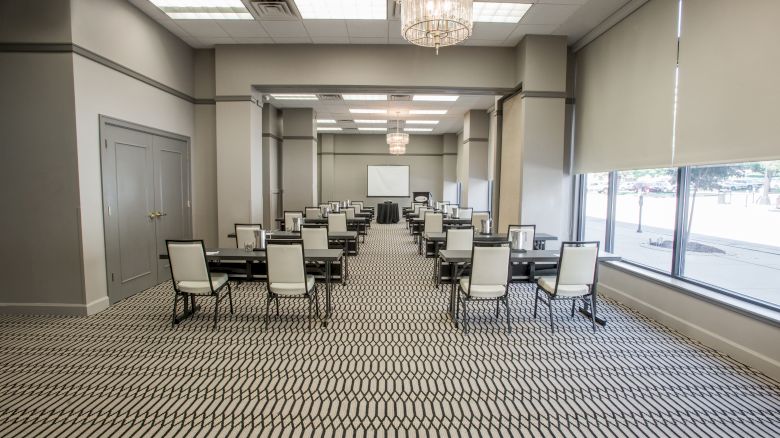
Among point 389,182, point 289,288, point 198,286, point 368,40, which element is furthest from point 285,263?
point 389,182

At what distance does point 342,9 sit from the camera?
5398 millimetres

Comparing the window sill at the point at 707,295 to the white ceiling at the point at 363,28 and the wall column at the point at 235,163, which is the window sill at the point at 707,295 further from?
the wall column at the point at 235,163

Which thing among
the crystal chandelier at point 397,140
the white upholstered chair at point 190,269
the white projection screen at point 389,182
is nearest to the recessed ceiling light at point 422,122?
the crystal chandelier at point 397,140

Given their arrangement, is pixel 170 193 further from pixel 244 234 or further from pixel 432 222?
pixel 432 222

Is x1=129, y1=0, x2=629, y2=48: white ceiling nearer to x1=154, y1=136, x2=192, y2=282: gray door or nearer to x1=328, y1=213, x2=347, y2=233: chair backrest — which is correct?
x1=154, y1=136, x2=192, y2=282: gray door

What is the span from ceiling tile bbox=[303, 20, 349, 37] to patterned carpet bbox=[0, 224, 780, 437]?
4.23 meters

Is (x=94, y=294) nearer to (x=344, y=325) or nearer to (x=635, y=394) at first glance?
(x=344, y=325)

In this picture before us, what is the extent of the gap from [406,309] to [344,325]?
→ 90 cm

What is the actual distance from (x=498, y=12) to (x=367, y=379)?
5139mm

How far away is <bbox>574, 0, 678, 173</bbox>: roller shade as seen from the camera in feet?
14.7

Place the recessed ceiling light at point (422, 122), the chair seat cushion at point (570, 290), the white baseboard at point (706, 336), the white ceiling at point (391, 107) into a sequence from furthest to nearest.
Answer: the recessed ceiling light at point (422, 122)
the white ceiling at point (391, 107)
the chair seat cushion at point (570, 290)
the white baseboard at point (706, 336)

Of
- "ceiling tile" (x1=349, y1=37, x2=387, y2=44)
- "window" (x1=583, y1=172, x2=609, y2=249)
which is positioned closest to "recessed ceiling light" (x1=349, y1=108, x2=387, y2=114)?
"ceiling tile" (x1=349, y1=37, x2=387, y2=44)

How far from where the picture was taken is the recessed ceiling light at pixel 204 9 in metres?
5.23

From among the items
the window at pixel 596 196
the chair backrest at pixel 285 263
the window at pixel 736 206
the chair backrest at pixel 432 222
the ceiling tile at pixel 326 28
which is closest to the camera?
the window at pixel 736 206
